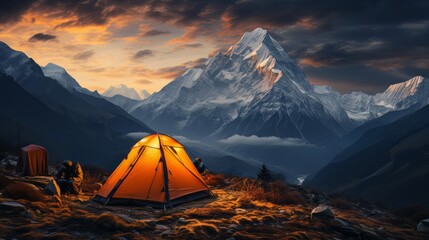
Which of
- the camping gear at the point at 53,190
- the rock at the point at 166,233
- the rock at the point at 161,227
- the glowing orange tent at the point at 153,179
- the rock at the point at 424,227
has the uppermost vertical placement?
the glowing orange tent at the point at 153,179

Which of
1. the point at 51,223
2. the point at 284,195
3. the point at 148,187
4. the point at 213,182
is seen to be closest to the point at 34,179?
the point at 148,187

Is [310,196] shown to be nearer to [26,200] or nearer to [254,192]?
[254,192]

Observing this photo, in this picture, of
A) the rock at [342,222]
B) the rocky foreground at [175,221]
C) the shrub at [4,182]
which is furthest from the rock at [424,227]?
the shrub at [4,182]

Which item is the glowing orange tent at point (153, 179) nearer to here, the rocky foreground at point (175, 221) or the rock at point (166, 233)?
the rocky foreground at point (175, 221)

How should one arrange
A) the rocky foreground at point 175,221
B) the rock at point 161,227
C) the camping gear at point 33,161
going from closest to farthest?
1. the rocky foreground at point 175,221
2. the rock at point 161,227
3. the camping gear at point 33,161

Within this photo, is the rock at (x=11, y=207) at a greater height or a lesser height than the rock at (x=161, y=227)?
greater

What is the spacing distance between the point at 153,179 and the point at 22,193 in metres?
6.07

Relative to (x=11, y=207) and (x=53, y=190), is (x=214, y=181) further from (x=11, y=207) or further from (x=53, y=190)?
(x=11, y=207)

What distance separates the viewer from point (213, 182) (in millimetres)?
27891

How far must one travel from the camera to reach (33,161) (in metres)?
25.9

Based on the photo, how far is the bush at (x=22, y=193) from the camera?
1745 centimetres

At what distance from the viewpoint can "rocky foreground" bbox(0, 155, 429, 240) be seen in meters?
13.8

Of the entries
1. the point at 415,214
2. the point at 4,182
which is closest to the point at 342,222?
the point at 415,214

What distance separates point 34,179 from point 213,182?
38.6 ft
